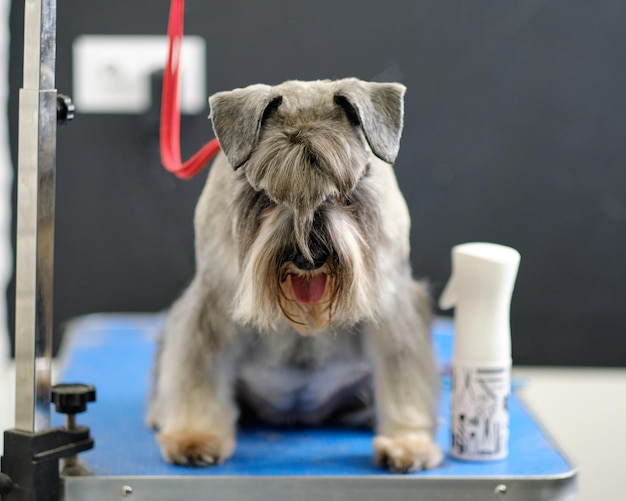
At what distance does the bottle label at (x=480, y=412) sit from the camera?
5.56 feet

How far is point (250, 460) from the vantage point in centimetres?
172

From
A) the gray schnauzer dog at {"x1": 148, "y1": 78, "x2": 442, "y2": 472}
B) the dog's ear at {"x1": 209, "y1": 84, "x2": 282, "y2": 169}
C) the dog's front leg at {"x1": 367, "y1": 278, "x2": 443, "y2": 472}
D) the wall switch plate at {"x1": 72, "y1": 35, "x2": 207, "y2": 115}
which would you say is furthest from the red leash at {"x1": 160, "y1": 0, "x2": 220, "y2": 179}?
the wall switch plate at {"x1": 72, "y1": 35, "x2": 207, "y2": 115}

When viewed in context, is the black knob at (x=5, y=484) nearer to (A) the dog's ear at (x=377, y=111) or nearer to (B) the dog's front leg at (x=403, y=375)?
(B) the dog's front leg at (x=403, y=375)

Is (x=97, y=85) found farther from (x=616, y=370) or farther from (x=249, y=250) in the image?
(x=616, y=370)

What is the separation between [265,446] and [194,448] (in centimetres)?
17

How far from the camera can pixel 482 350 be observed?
1.68 metres

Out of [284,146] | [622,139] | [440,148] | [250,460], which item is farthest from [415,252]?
[284,146]

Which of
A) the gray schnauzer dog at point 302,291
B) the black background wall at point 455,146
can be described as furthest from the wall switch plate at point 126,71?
the gray schnauzer dog at point 302,291

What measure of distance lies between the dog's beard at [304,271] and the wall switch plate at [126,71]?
111 cm

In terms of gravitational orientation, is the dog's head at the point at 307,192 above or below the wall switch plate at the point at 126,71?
below

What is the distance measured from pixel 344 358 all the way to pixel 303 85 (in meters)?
0.52

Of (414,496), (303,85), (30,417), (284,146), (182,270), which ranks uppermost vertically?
(303,85)

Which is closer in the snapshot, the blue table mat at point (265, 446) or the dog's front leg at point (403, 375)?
the blue table mat at point (265, 446)

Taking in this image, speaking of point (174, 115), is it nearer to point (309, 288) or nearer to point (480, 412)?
point (309, 288)
